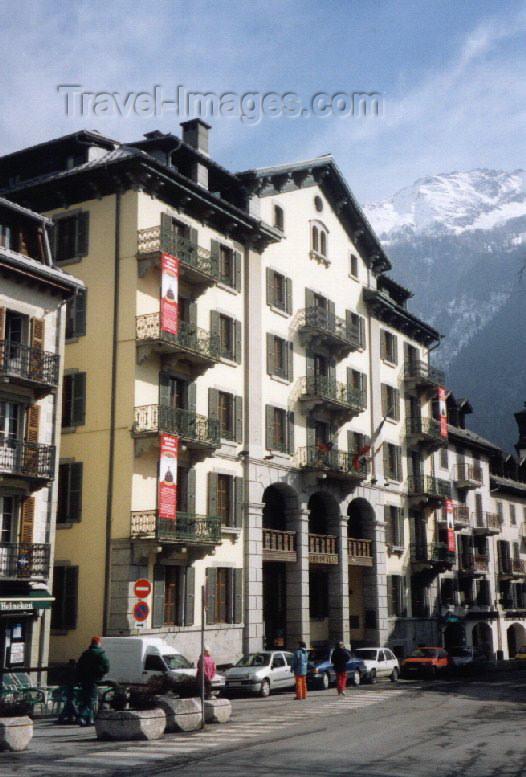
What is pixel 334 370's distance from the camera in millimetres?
46750

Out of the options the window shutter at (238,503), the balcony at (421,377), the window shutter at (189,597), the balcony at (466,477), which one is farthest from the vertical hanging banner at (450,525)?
the window shutter at (189,597)

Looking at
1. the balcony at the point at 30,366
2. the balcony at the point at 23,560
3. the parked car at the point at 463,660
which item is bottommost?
the parked car at the point at 463,660

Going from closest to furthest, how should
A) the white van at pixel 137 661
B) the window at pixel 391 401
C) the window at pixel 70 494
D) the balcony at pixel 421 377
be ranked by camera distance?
1. the white van at pixel 137 661
2. the window at pixel 70 494
3. the window at pixel 391 401
4. the balcony at pixel 421 377

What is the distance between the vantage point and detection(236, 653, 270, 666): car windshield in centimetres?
3322

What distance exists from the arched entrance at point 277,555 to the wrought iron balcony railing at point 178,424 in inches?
250

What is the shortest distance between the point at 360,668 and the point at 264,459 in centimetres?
935

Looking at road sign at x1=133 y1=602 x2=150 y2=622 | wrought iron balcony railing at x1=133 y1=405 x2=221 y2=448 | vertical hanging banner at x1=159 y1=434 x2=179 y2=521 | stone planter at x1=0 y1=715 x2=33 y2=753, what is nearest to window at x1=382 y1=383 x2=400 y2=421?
wrought iron balcony railing at x1=133 y1=405 x2=221 y2=448

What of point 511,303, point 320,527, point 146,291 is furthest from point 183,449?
point 511,303

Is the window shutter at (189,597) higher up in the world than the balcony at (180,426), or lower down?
lower down

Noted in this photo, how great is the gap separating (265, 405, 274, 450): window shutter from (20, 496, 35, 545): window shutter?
13.6 meters

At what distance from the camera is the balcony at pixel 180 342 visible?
34438 mm

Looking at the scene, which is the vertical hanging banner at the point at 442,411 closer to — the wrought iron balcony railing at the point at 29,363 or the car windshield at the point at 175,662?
the car windshield at the point at 175,662

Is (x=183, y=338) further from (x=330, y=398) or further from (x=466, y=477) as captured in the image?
(x=466, y=477)

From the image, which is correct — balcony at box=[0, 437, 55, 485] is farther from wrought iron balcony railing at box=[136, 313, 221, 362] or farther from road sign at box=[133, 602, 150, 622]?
road sign at box=[133, 602, 150, 622]
